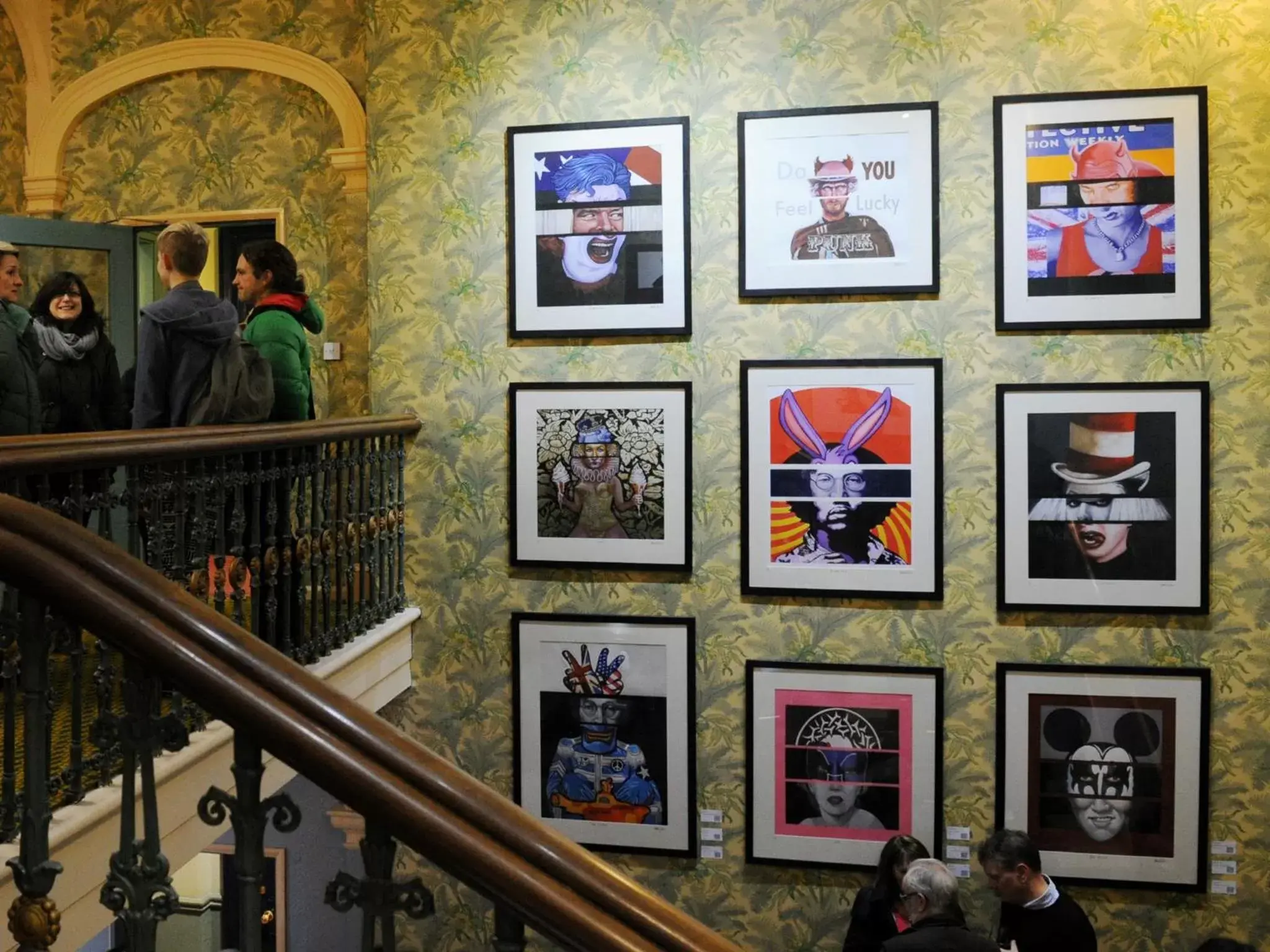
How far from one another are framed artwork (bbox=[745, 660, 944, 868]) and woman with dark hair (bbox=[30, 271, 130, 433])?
269 centimetres

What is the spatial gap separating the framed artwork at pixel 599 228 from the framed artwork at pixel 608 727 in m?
1.26

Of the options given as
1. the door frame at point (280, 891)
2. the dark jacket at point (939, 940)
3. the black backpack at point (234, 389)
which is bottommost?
the door frame at point (280, 891)

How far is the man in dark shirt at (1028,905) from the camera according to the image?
401cm

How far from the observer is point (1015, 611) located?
15.0 ft

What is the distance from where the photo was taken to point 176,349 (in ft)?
12.2

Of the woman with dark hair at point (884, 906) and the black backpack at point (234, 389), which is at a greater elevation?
the black backpack at point (234, 389)

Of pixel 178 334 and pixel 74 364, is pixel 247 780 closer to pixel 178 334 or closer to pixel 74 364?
pixel 178 334

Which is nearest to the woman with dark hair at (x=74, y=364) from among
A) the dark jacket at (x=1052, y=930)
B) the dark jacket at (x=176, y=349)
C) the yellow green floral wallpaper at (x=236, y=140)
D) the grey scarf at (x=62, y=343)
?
the grey scarf at (x=62, y=343)

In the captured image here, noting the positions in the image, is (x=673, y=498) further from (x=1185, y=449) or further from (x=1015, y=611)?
(x=1185, y=449)

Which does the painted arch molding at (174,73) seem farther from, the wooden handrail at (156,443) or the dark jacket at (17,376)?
the dark jacket at (17,376)

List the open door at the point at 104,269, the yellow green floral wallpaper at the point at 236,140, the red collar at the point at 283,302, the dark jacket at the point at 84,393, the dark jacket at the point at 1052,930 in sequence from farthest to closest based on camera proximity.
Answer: the yellow green floral wallpaper at the point at 236,140, the open door at the point at 104,269, the dark jacket at the point at 84,393, the red collar at the point at 283,302, the dark jacket at the point at 1052,930

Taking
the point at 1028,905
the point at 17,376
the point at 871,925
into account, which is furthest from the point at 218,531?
the point at 1028,905

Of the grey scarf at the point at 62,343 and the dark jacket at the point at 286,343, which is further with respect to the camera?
the grey scarf at the point at 62,343

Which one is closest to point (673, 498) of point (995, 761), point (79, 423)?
point (995, 761)
